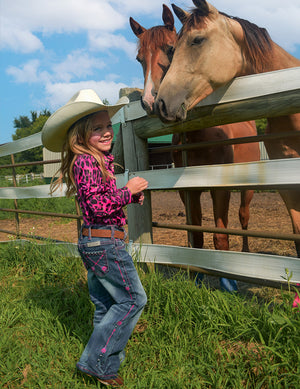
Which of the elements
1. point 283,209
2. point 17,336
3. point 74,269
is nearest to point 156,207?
point 283,209

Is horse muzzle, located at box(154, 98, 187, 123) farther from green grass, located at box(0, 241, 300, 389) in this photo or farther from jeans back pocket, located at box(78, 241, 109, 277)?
green grass, located at box(0, 241, 300, 389)

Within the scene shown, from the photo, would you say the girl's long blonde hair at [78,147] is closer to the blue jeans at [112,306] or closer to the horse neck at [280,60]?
the blue jeans at [112,306]

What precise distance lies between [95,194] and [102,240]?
267 mm

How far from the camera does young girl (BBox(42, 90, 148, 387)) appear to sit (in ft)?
6.26

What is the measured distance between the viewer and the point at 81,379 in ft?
6.80

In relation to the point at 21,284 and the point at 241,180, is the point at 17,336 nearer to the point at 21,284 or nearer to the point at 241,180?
the point at 21,284

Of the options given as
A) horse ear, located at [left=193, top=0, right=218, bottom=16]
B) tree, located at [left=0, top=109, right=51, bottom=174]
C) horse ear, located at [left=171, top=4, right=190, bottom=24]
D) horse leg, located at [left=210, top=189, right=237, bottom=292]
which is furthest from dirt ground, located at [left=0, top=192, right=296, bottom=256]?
tree, located at [left=0, top=109, right=51, bottom=174]

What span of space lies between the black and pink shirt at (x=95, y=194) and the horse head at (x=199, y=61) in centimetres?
80

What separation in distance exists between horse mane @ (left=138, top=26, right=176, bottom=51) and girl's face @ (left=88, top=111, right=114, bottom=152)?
2134mm

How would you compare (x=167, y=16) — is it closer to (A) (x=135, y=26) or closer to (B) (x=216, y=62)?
(A) (x=135, y=26)

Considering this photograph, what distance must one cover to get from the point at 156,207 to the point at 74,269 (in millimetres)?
7411

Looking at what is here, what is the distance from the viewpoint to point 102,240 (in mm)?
1974

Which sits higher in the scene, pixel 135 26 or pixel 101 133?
pixel 135 26

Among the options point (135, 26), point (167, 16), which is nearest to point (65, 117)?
point (167, 16)
